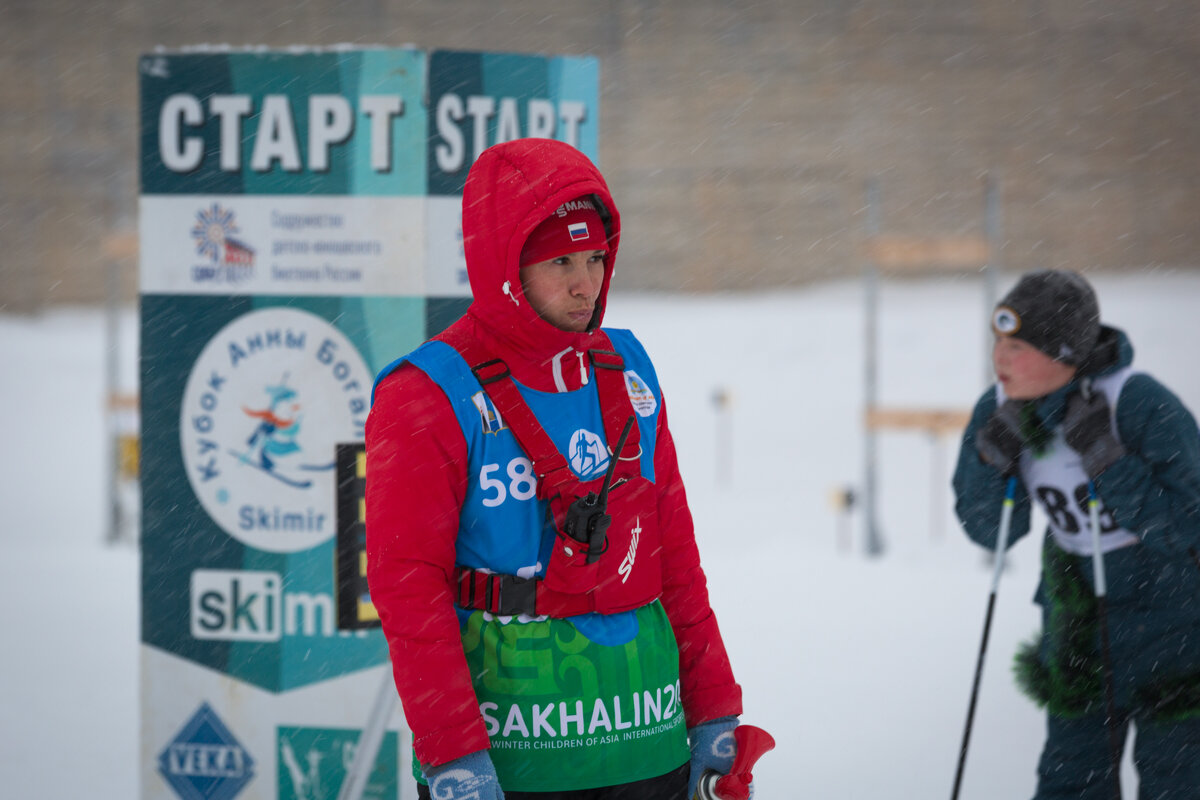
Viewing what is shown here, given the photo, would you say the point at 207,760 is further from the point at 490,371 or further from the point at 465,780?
the point at 490,371

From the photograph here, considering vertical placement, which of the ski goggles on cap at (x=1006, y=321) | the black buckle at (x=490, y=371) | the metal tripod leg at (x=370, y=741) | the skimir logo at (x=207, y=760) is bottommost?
the skimir logo at (x=207, y=760)

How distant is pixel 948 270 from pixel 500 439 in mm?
12394

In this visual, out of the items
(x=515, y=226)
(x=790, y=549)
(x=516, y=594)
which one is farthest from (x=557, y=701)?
(x=790, y=549)

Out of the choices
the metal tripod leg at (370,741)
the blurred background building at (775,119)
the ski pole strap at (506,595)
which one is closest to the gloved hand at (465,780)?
the ski pole strap at (506,595)

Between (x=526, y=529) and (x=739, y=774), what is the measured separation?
0.45 meters

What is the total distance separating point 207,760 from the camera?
283 centimetres

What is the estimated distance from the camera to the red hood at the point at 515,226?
141 centimetres

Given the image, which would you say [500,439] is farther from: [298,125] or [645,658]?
[298,125]

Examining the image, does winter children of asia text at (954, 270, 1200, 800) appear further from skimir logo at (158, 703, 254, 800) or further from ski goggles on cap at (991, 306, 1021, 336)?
skimir logo at (158, 703, 254, 800)

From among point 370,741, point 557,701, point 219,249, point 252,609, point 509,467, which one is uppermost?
point 219,249

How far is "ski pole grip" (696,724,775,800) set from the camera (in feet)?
4.85

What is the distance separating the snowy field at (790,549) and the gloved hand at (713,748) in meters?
1.85

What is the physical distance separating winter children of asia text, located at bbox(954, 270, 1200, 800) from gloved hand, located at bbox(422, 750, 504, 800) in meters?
1.42

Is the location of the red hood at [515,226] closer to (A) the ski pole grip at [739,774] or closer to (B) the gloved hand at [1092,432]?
(A) the ski pole grip at [739,774]
